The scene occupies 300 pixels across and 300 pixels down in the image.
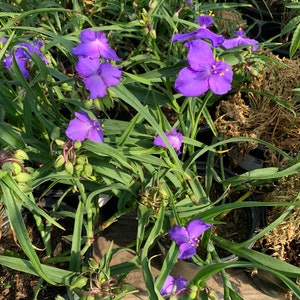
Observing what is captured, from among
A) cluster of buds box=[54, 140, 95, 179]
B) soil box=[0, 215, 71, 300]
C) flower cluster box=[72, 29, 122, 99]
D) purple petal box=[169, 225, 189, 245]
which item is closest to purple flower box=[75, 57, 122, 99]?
flower cluster box=[72, 29, 122, 99]

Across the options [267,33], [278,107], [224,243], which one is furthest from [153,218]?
[267,33]

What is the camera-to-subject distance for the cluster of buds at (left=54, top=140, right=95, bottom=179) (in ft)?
2.58

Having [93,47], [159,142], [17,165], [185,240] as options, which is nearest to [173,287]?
[185,240]

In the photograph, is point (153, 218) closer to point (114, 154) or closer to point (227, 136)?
point (114, 154)

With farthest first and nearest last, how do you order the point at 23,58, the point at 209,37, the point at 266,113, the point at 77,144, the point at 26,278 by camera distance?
1. the point at 266,113
2. the point at 26,278
3. the point at 23,58
4. the point at 209,37
5. the point at 77,144

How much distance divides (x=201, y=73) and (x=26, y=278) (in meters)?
0.74

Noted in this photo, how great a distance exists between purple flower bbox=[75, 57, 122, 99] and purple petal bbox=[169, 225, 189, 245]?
1.19 ft

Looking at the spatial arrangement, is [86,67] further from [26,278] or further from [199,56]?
[26,278]

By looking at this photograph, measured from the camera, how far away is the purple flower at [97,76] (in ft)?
2.51

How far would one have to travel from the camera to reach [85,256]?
3.58 feet

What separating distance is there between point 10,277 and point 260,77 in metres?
1.00

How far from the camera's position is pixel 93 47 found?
33.3 inches

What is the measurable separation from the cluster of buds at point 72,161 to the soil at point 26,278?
0.33 meters

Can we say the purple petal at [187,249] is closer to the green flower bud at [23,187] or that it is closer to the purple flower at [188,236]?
the purple flower at [188,236]
